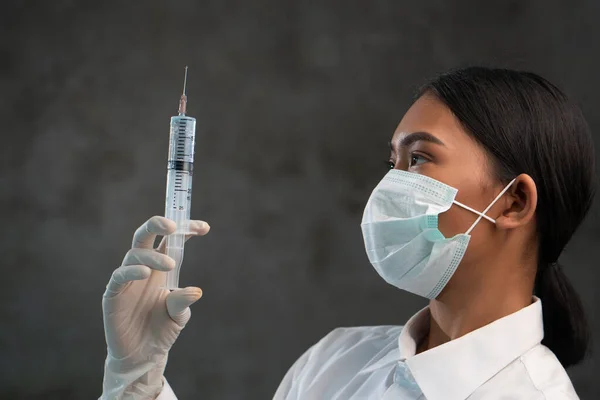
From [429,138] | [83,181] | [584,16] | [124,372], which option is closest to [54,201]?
[83,181]

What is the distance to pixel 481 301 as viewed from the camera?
1312 mm

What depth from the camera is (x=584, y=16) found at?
6.82ft

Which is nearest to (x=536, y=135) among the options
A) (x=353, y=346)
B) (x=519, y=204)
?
(x=519, y=204)

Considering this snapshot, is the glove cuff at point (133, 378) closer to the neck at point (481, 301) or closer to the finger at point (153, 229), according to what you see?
the finger at point (153, 229)

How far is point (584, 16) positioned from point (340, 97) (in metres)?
0.80

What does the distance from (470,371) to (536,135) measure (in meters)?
0.47

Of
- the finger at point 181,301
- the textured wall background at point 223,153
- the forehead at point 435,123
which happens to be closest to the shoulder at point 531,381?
the forehead at point 435,123

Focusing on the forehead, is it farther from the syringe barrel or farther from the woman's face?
the syringe barrel

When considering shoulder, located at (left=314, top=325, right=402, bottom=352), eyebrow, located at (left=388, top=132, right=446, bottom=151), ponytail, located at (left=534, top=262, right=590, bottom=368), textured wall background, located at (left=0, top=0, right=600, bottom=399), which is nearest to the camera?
eyebrow, located at (left=388, top=132, right=446, bottom=151)

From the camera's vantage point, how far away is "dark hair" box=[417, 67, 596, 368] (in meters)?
1.29

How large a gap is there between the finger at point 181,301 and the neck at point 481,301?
0.49 m

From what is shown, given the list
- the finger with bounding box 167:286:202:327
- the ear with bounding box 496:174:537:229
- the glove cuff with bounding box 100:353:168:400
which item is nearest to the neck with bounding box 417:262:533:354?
the ear with bounding box 496:174:537:229

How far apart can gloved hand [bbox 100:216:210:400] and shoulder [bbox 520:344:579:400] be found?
657mm

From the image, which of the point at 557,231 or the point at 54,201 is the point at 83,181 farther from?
the point at 557,231
